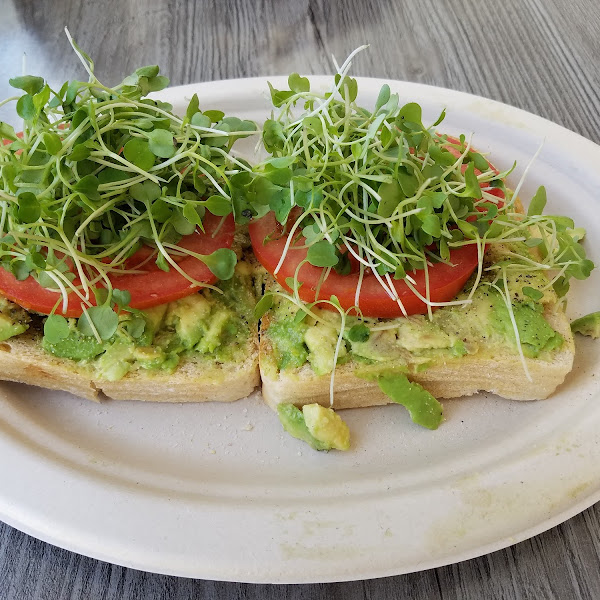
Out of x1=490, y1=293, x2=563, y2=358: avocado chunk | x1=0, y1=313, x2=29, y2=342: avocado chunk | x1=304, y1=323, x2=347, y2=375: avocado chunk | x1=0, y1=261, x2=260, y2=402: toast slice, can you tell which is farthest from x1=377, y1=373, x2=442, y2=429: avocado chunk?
x1=0, y1=313, x2=29, y2=342: avocado chunk

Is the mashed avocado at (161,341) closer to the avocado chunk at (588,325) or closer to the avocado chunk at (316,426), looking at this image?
the avocado chunk at (316,426)

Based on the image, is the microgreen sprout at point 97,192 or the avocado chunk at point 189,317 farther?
the avocado chunk at point 189,317

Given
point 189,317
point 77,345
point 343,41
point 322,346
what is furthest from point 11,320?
point 343,41

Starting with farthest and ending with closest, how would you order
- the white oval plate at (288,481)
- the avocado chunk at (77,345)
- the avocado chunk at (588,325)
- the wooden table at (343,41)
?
the wooden table at (343,41)
the avocado chunk at (588,325)
the avocado chunk at (77,345)
the white oval plate at (288,481)

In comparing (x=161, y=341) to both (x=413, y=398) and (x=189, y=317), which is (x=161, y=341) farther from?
(x=413, y=398)

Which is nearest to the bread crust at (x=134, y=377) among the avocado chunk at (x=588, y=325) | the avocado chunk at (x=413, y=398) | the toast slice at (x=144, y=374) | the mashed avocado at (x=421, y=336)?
the toast slice at (x=144, y=374)

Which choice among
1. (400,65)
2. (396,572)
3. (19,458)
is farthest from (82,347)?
(400,65)
